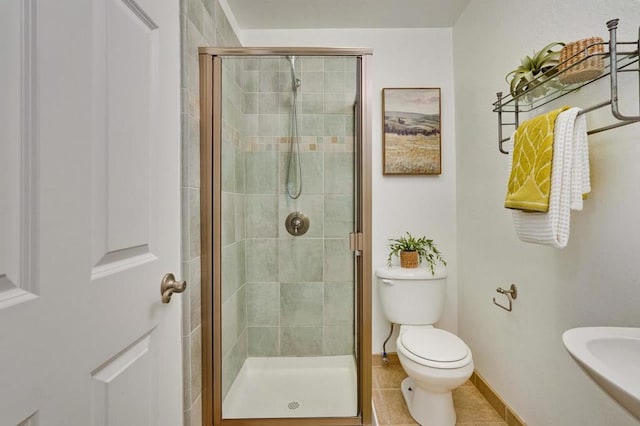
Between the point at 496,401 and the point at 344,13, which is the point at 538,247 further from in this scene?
the point at 344,13

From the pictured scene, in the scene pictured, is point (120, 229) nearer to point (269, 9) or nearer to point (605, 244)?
point (605, 244)

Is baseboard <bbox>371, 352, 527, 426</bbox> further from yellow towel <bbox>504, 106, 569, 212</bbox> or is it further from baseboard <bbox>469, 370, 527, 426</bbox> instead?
yellow towel <bbox>504, 106, 569, 212</bbox>

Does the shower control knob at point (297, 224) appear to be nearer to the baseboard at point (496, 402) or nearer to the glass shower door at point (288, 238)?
the glass shower door at point (288, 238)

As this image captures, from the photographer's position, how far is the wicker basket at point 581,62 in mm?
883

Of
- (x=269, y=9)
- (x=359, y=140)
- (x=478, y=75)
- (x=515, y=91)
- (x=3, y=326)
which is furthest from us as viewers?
(x=269, y=9)

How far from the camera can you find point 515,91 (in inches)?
46.2

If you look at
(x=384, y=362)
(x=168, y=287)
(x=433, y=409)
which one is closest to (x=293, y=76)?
(x=168, y=287)

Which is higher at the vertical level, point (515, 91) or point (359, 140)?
point (515, 91)

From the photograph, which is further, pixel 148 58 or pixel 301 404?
pixel 301 404

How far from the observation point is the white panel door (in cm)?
47

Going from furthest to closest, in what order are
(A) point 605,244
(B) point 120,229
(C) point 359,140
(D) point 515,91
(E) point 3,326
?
(C) point 359,140
(D) point 515,91
(A) point 605,244
(B) point 120,229
(E) point 3,326

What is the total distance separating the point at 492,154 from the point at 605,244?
77 centimetres

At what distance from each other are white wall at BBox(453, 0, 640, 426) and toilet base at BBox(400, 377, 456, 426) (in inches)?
13.0

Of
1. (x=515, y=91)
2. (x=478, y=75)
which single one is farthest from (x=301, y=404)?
(x=478, y=75)
